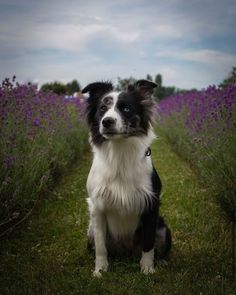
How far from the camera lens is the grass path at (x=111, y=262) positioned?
11.8 ft

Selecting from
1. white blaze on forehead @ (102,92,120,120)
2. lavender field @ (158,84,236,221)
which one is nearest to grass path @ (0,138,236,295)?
lavender field @ (158,84,236,221)

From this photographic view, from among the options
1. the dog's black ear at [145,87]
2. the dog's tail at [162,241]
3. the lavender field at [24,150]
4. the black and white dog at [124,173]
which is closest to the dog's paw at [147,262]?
the black and white dog at [124,173]

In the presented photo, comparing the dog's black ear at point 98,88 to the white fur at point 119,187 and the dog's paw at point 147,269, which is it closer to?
the white fur at point 119,187

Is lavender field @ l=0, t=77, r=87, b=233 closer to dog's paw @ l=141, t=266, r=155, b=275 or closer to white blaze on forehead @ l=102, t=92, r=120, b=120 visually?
white blaze on forehead @ l=102, t=92, r=120, b=120

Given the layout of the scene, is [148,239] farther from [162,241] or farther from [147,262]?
[162,241]

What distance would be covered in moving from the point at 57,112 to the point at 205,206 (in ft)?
12.5

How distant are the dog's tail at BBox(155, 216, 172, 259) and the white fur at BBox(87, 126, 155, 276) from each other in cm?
31

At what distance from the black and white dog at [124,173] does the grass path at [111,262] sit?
0.80ft

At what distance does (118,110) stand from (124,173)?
586 millimetres

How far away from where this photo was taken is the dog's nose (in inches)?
144

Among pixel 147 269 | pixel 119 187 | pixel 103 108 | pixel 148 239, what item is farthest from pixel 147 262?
pixel 103 108

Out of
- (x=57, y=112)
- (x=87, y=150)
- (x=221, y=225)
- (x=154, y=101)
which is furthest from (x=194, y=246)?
(x=87, y=150)

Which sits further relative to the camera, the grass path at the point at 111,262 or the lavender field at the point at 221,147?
the lavender field at the point at 221,147

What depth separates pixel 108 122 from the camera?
3.68 m
